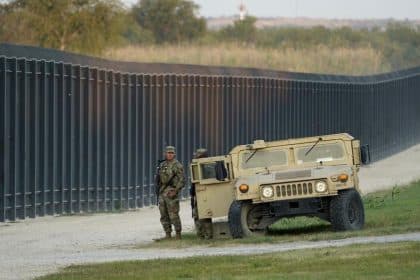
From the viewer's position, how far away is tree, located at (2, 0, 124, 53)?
69.9 metres

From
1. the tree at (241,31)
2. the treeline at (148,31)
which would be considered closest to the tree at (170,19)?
the treeline at (148,31)

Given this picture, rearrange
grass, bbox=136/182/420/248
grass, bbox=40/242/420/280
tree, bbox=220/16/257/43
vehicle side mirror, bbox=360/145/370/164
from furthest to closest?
tree, bbox=220/16/257/43 < vehicle side mirror, bbox=360/145/370/164 < grass, bbox=136/182/420/248 < grass, bbox=40/242/420/280

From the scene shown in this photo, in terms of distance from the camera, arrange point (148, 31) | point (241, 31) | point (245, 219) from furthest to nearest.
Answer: point (241, 31), point (148, 31), point (245, 219)

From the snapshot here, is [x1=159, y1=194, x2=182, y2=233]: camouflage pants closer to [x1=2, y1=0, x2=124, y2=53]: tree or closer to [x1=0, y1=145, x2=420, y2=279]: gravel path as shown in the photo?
[x1=0, y1=145, x2=420, y2=279]: gravel path

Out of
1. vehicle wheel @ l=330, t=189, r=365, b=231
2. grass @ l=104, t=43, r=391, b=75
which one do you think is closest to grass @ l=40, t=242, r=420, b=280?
vehicle wheel @ l=330, t=189, r=365, b=231

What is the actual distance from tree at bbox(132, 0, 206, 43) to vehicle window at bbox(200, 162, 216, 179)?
3067 inches

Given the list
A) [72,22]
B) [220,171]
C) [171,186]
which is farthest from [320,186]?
[72,22]

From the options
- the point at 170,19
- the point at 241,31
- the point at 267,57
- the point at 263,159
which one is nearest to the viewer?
the point at 263,159

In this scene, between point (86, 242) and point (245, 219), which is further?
point (86, 242)

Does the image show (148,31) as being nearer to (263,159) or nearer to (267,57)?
(267,57)

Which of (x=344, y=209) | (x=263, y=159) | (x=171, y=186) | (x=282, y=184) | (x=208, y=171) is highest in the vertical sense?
(x=263, y=159)

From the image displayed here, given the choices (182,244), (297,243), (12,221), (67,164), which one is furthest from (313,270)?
(67,164)

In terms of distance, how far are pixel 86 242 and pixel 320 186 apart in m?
4.24

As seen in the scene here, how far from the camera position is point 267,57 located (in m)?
79.4
